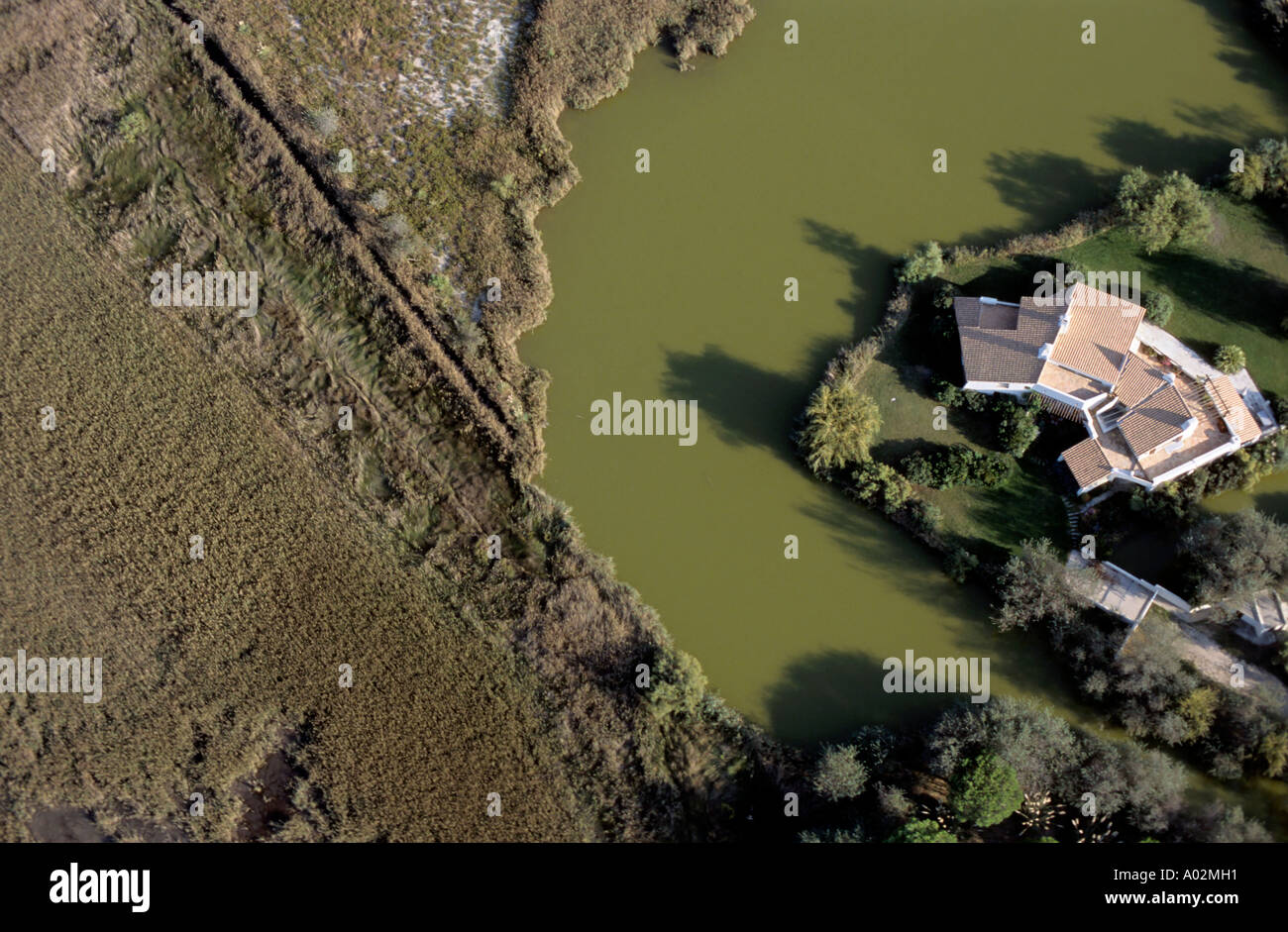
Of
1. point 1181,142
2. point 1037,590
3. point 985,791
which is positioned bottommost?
point 985,791

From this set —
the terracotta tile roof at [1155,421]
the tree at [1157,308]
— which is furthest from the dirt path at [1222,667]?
the tree at [1157,308]

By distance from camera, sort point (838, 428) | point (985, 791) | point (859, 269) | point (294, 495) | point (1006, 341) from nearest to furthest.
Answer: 1. point (985, 791)
2. point (838, 428)
3. point (1006, 341)
4. point (294, 495)
5. point (859, 269)

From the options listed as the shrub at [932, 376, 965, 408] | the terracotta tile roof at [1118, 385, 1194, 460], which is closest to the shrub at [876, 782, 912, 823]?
the shrub at [932, 376, 965, 408]

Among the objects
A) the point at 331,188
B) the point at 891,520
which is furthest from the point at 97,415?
the point at 891,520

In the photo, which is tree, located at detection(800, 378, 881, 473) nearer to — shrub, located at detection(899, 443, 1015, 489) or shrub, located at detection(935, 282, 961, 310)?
shrub, located at detection(899, 443, 1015, 489)

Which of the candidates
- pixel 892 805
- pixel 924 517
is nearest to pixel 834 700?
pixel 892 805

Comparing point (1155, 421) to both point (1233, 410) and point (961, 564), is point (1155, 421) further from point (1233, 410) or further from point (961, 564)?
point (961, 564)
